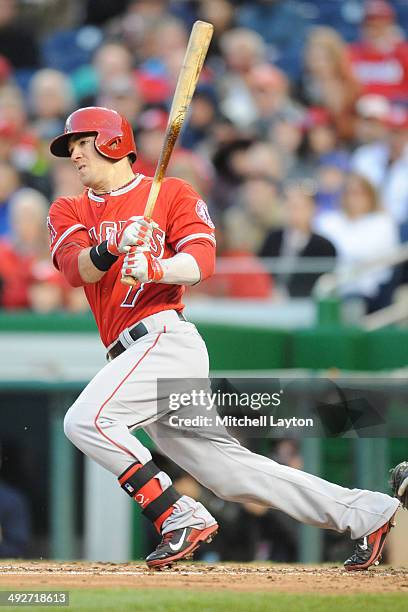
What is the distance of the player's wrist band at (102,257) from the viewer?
4309mm

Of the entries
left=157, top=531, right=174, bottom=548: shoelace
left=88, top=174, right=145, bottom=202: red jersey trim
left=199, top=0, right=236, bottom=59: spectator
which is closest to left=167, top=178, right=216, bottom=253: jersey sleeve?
left=88, top=174, right=145, bottom=202: red jersey trim

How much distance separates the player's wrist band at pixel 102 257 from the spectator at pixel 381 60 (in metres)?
6.77

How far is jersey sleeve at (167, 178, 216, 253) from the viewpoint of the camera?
14.7ft

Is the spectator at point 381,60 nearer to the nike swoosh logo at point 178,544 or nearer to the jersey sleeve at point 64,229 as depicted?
the jersey sleeve at point 64,229

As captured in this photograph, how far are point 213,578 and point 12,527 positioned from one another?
7.54 feet

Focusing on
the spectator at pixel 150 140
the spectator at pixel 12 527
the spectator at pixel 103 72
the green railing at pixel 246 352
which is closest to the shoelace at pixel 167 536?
the spectator at pixel 12 527

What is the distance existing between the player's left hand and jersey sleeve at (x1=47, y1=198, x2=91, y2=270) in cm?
37

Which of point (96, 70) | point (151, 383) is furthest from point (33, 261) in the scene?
point (151, 383)

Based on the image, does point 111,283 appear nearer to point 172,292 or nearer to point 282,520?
point 172,292

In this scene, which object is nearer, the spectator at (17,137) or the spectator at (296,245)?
the spectator at (296,245)

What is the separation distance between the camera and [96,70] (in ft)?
36.0

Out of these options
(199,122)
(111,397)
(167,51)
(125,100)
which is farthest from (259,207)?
(111,397)

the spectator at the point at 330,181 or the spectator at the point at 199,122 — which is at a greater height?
the spectator at the point at 199,122

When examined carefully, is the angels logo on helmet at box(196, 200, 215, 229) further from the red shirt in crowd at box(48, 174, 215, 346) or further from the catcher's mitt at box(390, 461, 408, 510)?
the catcher's mitt at box(390, 461, 408, 510)
